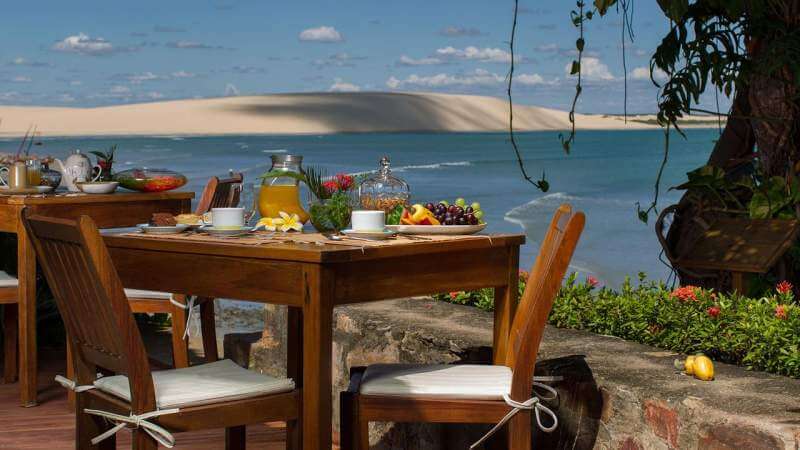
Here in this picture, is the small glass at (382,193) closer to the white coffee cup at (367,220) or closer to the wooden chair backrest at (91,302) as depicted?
the white coffee cup at (367,220)

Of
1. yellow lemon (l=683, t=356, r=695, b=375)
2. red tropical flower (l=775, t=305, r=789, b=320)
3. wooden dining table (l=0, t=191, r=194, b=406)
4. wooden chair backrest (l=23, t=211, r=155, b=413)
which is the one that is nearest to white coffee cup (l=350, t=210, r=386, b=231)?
wooden chair backrest (l=23, t=211, r=155, b=413)

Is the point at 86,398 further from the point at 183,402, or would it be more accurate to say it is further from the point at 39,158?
the point at 39,158

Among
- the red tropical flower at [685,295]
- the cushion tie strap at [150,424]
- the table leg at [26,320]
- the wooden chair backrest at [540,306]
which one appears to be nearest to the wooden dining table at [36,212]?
the table leg at [26,320]

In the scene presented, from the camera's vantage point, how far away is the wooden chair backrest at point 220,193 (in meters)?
4.91

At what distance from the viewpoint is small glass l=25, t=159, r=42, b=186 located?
5.03 meters

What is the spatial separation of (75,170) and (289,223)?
7.68 ft

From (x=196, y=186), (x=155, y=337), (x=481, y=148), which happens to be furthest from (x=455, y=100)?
(x=155, y=337)

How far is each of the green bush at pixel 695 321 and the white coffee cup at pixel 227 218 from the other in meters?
1.43

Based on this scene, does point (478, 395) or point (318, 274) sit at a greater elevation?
point (318, 274)

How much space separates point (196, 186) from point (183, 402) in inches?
939

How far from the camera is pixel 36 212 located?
4625mm

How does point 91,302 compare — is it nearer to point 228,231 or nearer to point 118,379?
point 118,379

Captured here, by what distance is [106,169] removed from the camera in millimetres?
5211

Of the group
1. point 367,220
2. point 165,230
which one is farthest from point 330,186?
point 165,230
